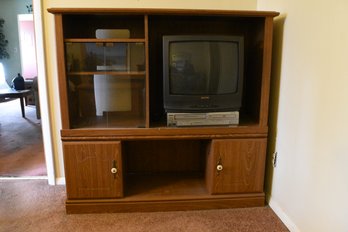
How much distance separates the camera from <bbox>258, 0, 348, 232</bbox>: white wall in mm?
1345

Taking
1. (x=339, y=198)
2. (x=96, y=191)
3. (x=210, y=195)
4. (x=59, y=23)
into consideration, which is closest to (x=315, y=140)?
(x=339, y=198)

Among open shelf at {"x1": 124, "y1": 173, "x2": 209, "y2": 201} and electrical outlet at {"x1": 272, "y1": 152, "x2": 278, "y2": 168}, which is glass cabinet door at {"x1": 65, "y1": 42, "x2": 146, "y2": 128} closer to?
open shelf at {"x1": 124, "y1": 173, "x2": 209, "y2": 201}

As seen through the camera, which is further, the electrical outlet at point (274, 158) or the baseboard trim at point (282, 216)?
the electrical outlet at point (274, 158)

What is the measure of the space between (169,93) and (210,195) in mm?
786

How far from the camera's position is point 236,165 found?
199 cm

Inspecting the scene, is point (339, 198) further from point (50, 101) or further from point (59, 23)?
point (50, 101)

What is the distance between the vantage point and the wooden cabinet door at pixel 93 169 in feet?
6.22

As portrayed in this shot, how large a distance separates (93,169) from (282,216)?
4.29 ft

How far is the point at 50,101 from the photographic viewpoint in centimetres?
225

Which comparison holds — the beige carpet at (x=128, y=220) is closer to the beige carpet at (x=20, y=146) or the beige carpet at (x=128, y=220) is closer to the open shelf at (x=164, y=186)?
the open shelf at (x=164, y=186)

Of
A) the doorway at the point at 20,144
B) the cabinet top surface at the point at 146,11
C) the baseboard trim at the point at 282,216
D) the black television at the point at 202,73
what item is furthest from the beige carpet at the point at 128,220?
the cabinet top surface at the point at 146,11

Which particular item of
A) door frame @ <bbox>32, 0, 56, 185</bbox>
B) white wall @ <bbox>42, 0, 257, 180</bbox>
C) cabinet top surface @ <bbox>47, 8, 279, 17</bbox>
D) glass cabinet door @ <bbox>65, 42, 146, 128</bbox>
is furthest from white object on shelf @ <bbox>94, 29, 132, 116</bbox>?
door frame @ <bbox>32, 0, 56, 185</bbox>

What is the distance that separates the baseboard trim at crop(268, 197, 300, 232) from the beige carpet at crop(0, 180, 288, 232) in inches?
1.2

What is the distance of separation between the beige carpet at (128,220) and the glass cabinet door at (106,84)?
63 cm
